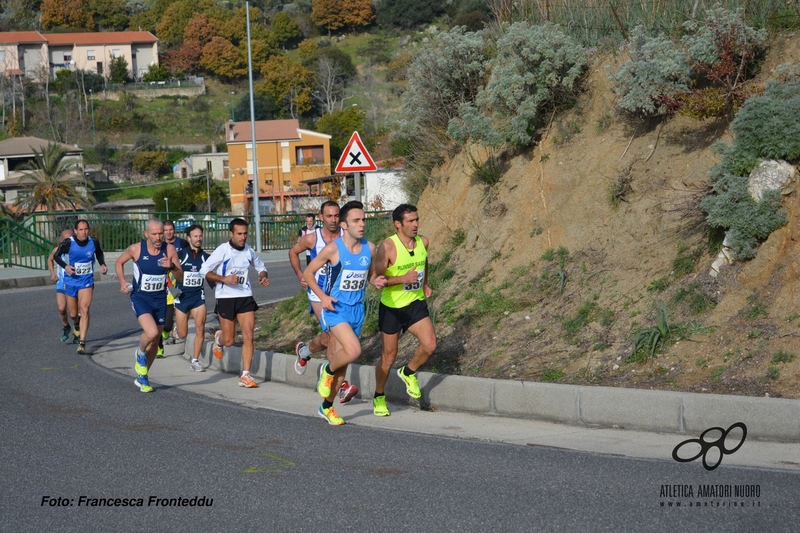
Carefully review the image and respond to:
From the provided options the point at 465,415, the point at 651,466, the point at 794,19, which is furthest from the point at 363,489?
the point at 794,19

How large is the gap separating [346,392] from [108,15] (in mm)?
135822

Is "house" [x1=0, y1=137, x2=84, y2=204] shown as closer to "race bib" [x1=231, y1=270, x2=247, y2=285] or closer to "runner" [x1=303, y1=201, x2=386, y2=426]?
"race bib" [x1=231, y1=270, x2=247, y2=285]

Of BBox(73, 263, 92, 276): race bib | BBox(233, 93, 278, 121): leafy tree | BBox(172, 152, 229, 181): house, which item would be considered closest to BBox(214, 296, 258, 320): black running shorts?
BBox(73, 263, 92, 276): race bib

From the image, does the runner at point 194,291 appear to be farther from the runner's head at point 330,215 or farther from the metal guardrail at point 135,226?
the metal guardrail at point 135,226

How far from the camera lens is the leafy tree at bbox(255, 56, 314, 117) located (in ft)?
318

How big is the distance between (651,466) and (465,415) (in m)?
2.46

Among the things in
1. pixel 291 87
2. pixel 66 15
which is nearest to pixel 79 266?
pixel 291 87

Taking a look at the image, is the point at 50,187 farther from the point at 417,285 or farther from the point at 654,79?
the point at 417,285

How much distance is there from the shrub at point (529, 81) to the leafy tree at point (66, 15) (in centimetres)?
12712

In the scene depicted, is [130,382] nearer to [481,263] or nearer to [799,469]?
[481,263]

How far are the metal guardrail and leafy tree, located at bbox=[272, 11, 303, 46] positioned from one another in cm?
8616

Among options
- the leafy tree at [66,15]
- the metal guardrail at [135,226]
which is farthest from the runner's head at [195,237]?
the leafy tree at [66,15]

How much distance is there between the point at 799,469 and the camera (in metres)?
6.52

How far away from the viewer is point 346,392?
9070mm
